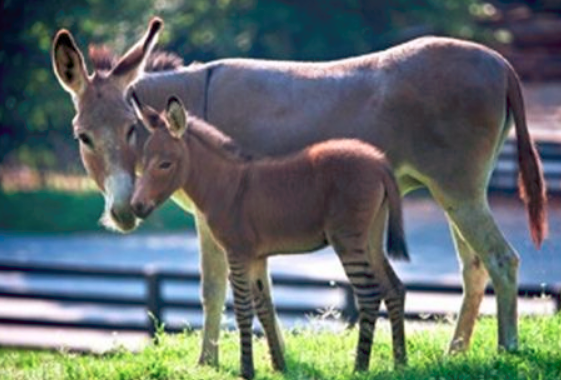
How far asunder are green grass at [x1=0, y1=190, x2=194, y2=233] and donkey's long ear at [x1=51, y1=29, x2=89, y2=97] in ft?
57.4

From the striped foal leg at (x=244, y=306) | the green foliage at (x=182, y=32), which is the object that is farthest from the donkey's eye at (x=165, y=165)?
the green foliage at (x=182, y=32)

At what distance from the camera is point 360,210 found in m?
7.79

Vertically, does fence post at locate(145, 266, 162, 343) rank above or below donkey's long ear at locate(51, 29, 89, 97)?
below

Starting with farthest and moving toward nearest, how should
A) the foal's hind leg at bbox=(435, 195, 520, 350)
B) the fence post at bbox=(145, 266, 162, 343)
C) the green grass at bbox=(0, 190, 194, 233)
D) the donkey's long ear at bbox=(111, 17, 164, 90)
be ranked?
1. the green grass at bbox=(0, 190, 194, 233)
2. the fence post at bbox=(145, 266, 162, 343)
3. the donkey's long ear at bbox=(111, 17, 164, 90)
4. the foal's hind leg at bbox=(435, 195, 520, 350)

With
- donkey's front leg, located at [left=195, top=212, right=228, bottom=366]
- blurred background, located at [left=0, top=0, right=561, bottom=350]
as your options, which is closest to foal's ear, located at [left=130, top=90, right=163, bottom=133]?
donkey's front leg, located at [left=195, top=212, right=228, bottom=366]

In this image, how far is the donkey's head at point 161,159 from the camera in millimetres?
7984

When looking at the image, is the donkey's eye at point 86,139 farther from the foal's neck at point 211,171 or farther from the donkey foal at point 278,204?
the foal's neck at point 211,171

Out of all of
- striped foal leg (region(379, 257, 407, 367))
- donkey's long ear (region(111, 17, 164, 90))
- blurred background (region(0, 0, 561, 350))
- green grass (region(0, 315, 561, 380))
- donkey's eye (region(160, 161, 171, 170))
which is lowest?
blurred background (region(0, 0, 561, 350))

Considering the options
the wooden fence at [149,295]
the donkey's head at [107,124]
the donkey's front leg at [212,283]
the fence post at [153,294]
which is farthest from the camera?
the fence post at [153,294]

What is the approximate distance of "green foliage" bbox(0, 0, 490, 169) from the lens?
2688cm

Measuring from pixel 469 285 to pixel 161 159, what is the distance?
2189 millimetres

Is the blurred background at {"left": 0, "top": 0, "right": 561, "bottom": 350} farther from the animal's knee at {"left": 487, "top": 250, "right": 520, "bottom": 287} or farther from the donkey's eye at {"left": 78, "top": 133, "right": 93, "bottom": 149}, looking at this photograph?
the donkey's eye at {"left": 78, "top": 133, "right": 93, "bottom": 149}

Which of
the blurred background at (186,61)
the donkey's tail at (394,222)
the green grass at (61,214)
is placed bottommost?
the green grass at (61,214)

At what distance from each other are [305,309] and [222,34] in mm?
14860
